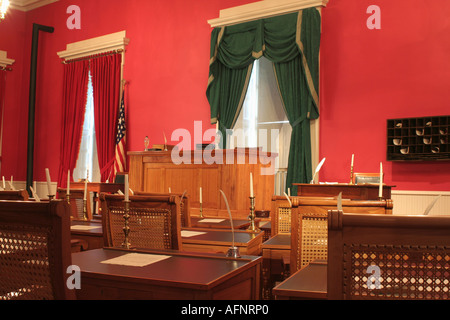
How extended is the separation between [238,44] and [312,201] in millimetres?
5163

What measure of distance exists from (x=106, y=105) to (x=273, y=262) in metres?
6.78

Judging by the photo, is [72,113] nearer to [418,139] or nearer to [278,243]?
[418,139]

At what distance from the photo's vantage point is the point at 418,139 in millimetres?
5660

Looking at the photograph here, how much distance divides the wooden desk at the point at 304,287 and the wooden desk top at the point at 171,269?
0.24 meters

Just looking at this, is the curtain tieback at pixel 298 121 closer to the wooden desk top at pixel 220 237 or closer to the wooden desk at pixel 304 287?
the wooden desk top at pixel 220 237

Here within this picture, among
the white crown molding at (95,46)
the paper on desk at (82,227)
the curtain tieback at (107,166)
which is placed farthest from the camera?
the white crown molding at (95,46)

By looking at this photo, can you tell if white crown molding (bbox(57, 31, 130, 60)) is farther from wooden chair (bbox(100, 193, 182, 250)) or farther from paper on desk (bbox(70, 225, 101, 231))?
wooden chair (bbox(100, 193, 182, 250))

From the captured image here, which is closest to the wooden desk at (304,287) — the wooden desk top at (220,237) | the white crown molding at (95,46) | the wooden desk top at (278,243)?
the wooden desk top at (278,243)

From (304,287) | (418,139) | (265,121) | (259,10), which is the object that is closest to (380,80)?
(418,139)

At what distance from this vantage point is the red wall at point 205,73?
5.73 meters

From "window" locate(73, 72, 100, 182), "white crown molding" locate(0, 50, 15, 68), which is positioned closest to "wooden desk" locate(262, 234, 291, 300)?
"window" locate(73, 72, 100, 182)

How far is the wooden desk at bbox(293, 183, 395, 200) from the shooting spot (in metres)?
4.31
